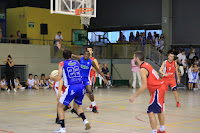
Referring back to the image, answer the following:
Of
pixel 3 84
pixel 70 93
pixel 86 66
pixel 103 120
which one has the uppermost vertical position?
pixel 86 66

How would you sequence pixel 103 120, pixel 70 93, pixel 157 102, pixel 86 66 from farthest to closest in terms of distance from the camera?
1. pixel 86 66
2. pixel 103 120
3. pixel 70 93
4. pixel 157 102

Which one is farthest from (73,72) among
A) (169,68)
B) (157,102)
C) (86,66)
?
(169,68)

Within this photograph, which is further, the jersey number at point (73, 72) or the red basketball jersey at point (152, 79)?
the jersey number at point (73, 72)

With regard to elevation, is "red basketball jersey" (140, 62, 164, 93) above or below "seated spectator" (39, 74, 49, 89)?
above

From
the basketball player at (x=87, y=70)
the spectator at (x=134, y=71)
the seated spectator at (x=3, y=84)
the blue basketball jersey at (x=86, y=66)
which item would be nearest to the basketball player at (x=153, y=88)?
the basketball player at (x=87, y=70)

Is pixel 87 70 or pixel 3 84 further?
pixel 3 84

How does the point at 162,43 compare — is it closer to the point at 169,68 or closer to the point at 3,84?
the point at 3,84

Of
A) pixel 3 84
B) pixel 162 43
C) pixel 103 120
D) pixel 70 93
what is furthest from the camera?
pixel 162 43

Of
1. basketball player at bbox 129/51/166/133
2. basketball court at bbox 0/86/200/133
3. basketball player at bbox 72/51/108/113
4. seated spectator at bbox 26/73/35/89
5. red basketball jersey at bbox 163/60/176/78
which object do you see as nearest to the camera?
basketball player at bbox 129/51/166/133

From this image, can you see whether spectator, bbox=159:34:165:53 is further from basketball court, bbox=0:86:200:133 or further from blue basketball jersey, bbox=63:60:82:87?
blue basketball jersey, bbox=63:60:82:87

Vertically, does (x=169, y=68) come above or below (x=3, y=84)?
above

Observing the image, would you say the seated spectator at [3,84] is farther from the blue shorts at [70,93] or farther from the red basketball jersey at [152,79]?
the red basketball jersey at [152,79]

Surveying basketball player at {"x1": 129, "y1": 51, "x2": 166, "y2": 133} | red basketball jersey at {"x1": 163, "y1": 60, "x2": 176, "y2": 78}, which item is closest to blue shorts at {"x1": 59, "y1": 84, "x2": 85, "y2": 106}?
basketball player at {"x1": 129, "y1": 51, "x2": 166, "y2": 133}

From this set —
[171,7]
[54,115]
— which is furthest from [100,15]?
[54,115]
